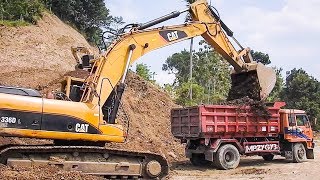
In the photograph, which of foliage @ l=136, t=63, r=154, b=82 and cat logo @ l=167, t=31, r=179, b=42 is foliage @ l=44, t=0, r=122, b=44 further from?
cat logo @ l=167, t=31, r=179, b=42

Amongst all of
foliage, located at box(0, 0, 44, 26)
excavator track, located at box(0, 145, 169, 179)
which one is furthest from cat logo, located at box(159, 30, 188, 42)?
foliage, located at box(0, 0, 44, 26)

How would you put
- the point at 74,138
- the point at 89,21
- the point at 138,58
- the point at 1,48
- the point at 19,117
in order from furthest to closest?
1. the point at 89,21
2. the point at 1,48
3. the point at 138,58
4. the point at 74,138
5. the point at 19,117

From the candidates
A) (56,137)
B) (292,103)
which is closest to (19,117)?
(56,137)

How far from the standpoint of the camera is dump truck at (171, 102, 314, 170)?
14.3 metres

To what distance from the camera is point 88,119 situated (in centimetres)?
932

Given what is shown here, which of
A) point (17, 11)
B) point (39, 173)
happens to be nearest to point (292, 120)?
point (39, 173)

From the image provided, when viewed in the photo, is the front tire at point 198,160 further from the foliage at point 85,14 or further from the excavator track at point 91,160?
the foliage at point 85,14

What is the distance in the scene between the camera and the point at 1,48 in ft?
75.7

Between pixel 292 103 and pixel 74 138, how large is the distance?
142 ft

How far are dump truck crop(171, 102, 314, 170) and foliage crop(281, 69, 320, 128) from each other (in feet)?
100

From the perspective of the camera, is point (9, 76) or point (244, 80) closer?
point (244, 80)

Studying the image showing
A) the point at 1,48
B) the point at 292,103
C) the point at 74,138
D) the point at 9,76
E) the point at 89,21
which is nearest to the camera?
the point at 74,138

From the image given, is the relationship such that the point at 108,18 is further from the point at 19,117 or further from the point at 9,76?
the point at 19,117

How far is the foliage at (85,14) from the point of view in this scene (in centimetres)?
3531
